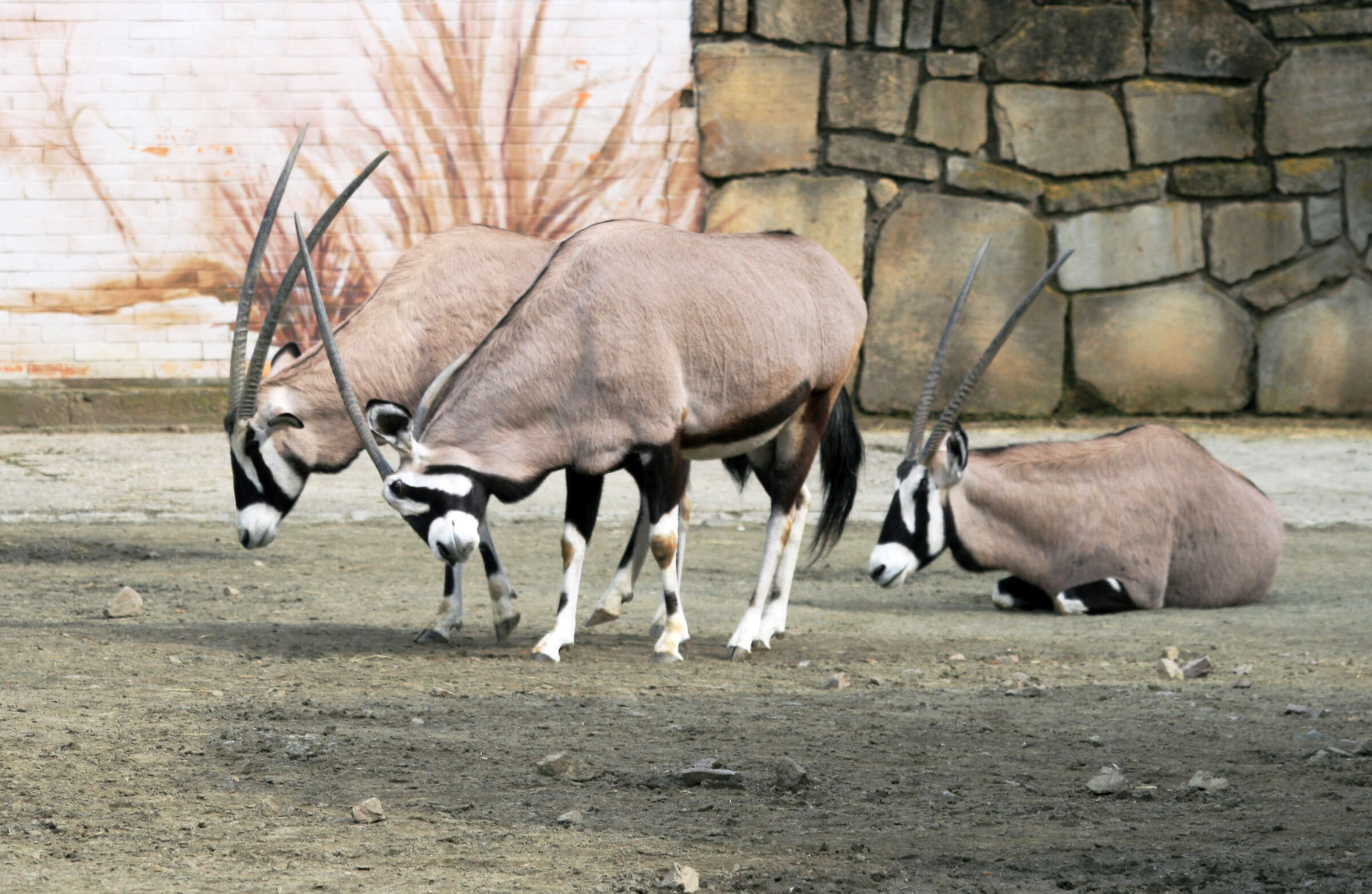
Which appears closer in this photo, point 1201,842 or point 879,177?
point 1201,842

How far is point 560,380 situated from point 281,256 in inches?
225

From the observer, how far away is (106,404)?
382 inches

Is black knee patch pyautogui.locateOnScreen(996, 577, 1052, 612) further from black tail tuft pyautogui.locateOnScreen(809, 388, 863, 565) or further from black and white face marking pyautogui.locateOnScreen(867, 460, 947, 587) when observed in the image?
black tail tuft pyautogui.locateOnScreen(809, 388, 863, 565)

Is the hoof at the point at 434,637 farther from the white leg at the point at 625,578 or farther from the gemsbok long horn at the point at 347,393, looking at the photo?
the gemsbok long horn at the point at 347,393

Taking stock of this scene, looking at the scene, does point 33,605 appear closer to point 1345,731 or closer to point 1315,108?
point 1345,731

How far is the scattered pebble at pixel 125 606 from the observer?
5172 millimetres

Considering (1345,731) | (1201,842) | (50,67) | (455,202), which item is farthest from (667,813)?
(50,67)

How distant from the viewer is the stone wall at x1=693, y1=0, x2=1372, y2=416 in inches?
382

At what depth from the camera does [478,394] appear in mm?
4508

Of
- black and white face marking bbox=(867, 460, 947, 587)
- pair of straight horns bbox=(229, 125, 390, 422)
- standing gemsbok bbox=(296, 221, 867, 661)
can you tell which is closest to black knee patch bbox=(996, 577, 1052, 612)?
black and white face marking bbox=(867, 460, 947, 587)

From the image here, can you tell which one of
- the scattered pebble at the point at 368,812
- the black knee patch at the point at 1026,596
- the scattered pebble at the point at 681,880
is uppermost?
the scattered pebble at the point at 681,880

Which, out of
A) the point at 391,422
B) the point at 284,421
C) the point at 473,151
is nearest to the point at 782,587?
the point at 391,422

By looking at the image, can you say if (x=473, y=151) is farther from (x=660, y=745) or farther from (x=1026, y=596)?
(x=660, y=745)

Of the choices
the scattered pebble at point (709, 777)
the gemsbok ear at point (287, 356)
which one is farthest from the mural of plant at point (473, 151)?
the scattered pebble at point (709, 777)
